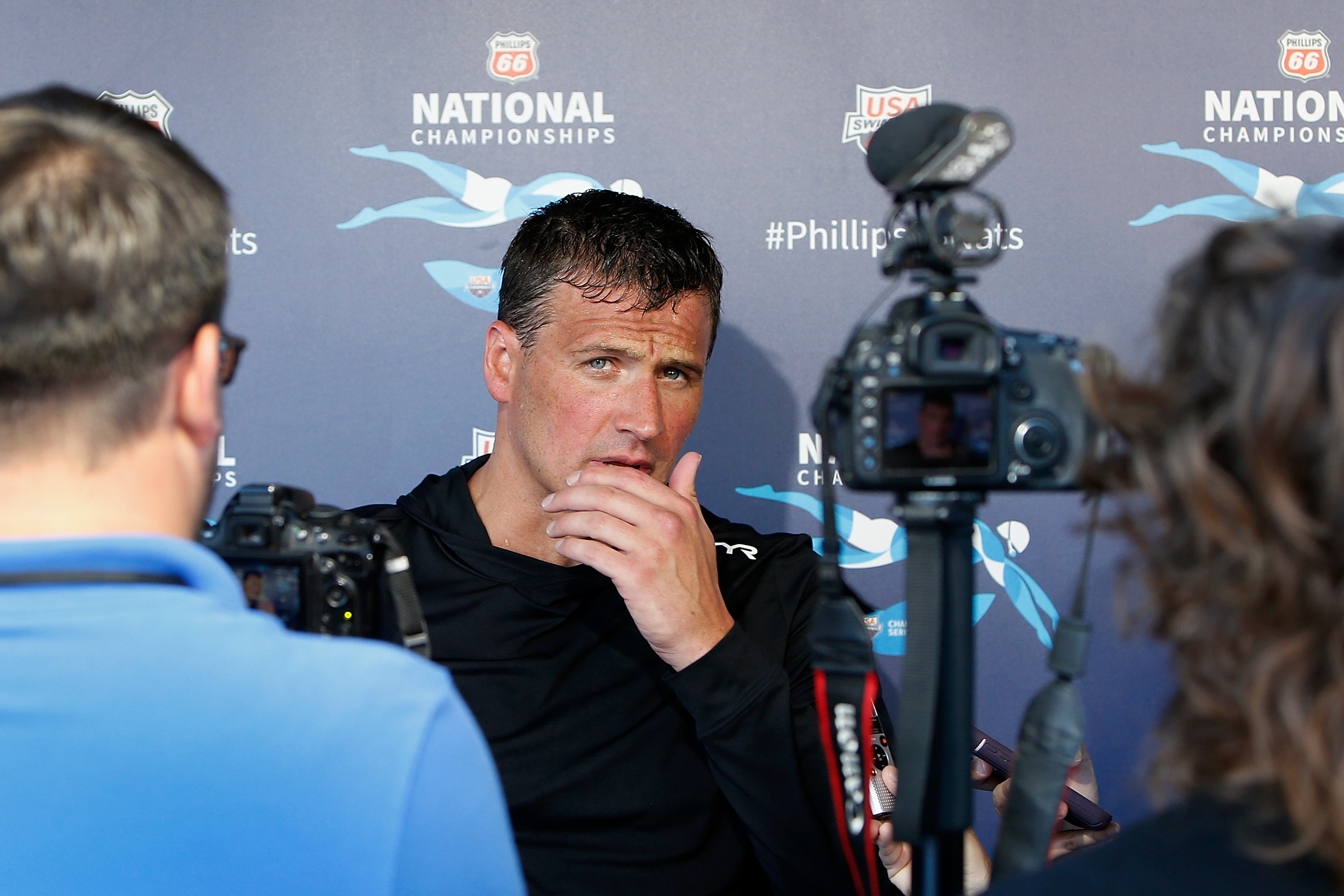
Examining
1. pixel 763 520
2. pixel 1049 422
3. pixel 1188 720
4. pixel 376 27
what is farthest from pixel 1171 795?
pixel 376 27

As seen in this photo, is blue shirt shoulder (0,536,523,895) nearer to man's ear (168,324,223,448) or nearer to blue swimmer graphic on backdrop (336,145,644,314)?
man's ear (168,324,223,448)

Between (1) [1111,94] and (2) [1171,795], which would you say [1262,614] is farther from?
(1) [1111,94]

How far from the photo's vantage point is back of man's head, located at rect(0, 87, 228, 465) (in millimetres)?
533

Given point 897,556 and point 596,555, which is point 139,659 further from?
point 897,556

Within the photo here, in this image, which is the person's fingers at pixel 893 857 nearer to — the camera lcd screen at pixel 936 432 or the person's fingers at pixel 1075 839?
the person's fingers at pixel 1075 839

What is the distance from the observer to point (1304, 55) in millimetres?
1643

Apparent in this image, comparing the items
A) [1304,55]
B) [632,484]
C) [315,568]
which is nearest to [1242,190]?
[1304,55]

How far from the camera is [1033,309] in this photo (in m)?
1.69

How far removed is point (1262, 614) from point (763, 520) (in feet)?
4.22

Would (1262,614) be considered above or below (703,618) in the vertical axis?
above

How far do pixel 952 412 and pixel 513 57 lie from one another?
48.0 inches

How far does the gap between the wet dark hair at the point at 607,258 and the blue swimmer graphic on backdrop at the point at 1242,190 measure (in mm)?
761

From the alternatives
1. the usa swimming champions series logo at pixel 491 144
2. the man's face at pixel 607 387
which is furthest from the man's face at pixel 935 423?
the usa swimming champions series logo at pixel 491 144

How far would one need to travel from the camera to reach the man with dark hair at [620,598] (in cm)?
111
